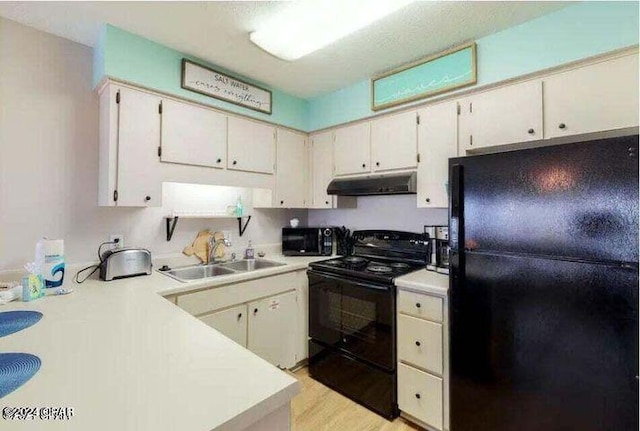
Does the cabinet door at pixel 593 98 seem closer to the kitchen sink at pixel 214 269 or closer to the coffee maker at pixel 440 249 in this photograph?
the coffee maker at pixel 440 249

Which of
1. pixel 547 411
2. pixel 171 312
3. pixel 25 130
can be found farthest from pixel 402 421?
pixel 25 130

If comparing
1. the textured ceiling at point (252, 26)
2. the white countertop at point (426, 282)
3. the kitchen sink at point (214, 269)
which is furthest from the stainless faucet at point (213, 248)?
the white countertop at point (426, 282)

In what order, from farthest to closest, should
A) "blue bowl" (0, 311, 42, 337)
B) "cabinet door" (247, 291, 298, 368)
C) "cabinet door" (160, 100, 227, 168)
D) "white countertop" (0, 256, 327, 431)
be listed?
"cabinet door" (247, 291, 298, 368) → "cabinet door" (160, 100, 227, 168) → "blue bowl" (0, 311, 42, 337) → "white countertop" (0, 256, 327, 431)

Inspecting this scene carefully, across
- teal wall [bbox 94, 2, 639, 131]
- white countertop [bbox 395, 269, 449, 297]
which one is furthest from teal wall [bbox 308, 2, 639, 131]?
white countertop [bbox 395, 269, 449, 297]

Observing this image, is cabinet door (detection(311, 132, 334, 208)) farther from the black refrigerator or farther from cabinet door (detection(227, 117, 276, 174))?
the black refrigerator

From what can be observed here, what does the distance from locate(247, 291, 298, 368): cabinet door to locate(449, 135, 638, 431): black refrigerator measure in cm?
126

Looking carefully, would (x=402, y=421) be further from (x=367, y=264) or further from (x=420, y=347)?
(x=367, y=264)

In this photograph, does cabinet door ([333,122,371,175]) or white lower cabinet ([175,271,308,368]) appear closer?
white lower cabinet ([175,271,308,368])

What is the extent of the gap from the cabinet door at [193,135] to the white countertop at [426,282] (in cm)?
163

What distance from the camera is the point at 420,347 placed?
1.82 metres

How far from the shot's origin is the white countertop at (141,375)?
645 mm

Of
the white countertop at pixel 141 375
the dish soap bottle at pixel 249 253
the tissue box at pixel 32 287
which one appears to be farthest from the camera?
the dish soap bottle at pixel 249 253

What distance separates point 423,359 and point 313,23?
6.91 ft

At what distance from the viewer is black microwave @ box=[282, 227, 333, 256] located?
286cm
